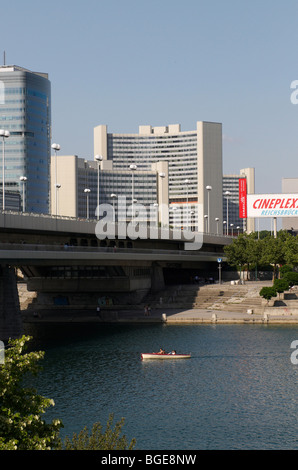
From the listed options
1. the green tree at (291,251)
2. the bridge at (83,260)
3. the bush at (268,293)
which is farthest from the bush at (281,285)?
the bridge at (83,260)

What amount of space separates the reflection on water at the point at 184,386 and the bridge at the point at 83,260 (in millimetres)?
10994

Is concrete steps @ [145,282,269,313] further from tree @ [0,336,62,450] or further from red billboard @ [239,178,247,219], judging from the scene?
tree @ [0,336,62,450]

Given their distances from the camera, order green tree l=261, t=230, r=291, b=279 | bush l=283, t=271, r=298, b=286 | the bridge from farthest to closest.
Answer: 1. green tree l=261, t=230, r=291, b=279
2. bush l=283, t=271, r=298, b=286
3. the bridge

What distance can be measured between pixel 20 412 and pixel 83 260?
66791 millimetres

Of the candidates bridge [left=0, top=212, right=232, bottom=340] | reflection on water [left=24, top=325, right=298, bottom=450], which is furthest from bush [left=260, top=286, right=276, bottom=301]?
bridge [left=0, top=212, right=232, bottom=340]

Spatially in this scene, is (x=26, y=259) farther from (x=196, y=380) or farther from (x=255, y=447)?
(x=255, y=447)

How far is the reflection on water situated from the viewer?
4378 centimetres

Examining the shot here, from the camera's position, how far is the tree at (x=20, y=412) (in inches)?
906

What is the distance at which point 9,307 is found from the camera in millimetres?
83625

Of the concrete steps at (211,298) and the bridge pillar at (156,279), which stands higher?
the bridge pillar at (156,279)

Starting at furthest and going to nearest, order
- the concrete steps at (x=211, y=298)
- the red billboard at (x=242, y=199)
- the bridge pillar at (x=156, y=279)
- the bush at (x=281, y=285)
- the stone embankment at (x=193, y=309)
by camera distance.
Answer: the red billboard at (x=242, y=199)
the bridge pillar at (x=156, y=279)
the concrete steps at (x=211, y=298)
the bush at (x=281, y=285)
the stone embankment at (x=193, y=309)

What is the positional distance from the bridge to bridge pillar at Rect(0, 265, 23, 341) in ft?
0.42

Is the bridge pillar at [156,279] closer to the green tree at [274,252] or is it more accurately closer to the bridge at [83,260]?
the bridge at [83,260]
